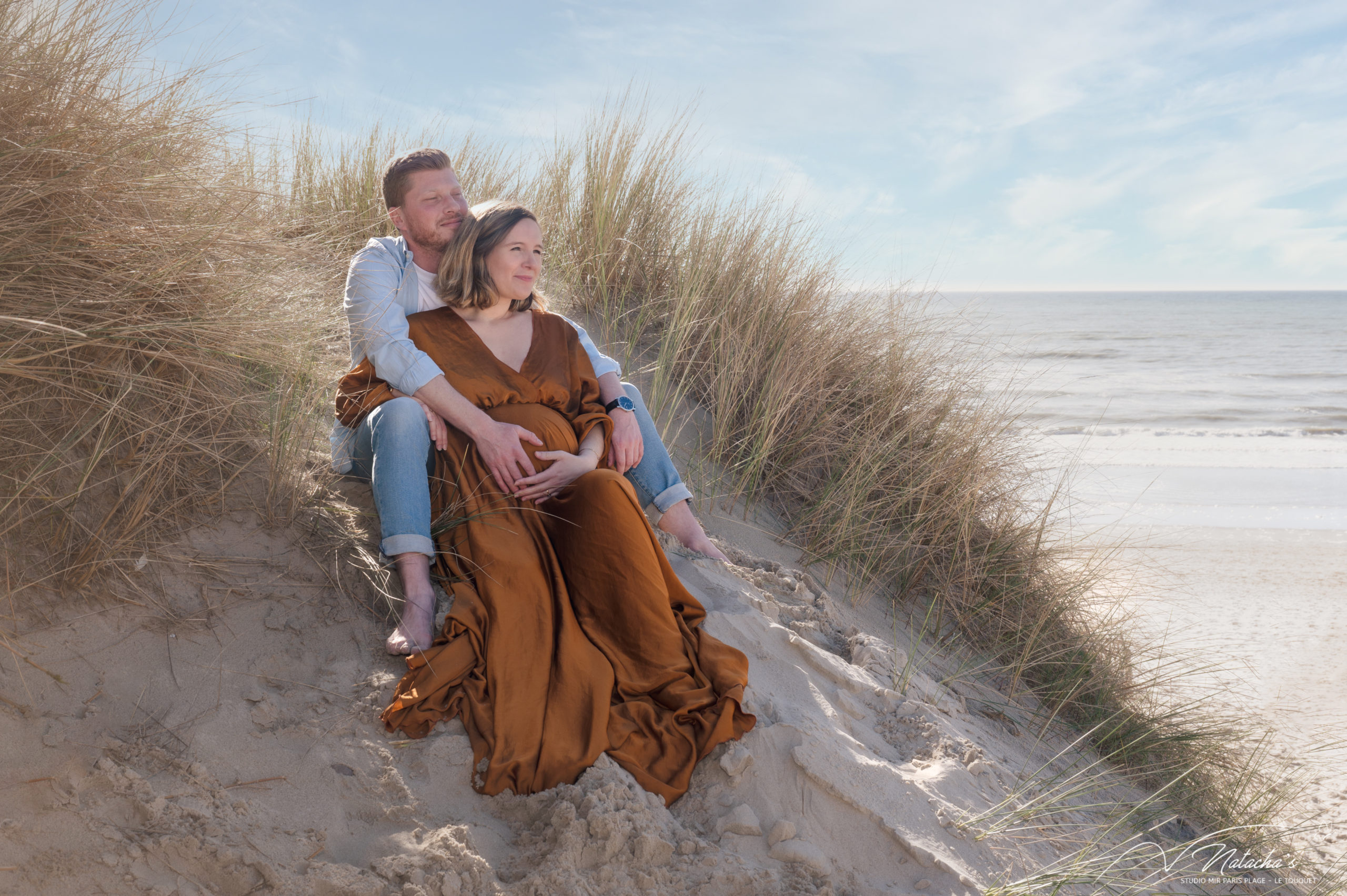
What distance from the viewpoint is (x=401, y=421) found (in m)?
2.66

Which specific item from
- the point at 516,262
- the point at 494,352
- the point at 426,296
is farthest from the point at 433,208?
the point at 494,352

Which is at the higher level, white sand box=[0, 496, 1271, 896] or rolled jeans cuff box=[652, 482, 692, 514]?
rolled jeans cuff box=[652, 482, 692, 514]

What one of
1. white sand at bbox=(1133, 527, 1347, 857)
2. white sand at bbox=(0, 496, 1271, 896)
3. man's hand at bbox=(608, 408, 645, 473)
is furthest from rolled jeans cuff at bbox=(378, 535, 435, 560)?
white sand at bbox=(1133, 527, 1347, 857)

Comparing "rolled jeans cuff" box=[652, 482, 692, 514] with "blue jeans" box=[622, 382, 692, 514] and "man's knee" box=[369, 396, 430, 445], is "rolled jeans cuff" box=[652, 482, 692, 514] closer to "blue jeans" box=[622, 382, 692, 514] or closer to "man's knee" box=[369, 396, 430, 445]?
"blue jeans" box=[622, 382, 692, 514]

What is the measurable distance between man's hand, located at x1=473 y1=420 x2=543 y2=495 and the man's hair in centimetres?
109

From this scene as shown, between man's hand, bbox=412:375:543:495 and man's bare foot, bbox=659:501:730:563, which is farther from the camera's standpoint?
man's bare foot, bbox=659:501:730:563

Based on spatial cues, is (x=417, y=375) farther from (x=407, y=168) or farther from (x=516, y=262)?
(x=407, y=168)

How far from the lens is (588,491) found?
8.52ft

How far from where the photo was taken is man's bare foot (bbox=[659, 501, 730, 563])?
11.0 feet

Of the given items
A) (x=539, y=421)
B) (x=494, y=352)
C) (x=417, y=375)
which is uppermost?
(x=494, y=352)

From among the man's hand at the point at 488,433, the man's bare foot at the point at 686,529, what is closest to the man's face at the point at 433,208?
the man's hand at the point at 488,433

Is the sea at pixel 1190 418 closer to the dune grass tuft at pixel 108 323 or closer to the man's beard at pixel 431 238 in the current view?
the man's beard at pixel 431 238

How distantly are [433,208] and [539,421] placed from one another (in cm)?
96

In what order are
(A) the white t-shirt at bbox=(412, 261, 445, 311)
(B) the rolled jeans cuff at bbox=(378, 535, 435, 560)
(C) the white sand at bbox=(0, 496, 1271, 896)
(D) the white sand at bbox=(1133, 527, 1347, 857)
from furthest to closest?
(D) the white sand at bbox=(1133, 527, 1347, 857), (A) the white t-shirt at bbox=(412, 261, 445, 311), (B) the rolled jeans cuff at bbox=(378, 535, 435, 560), (C) the white sand at bbox=(0, 496, 1271, 896)
